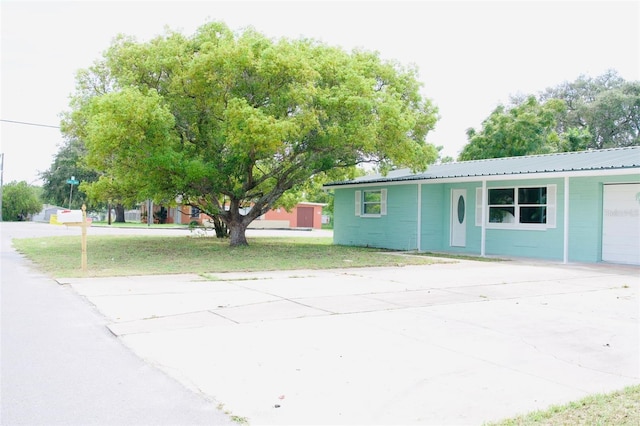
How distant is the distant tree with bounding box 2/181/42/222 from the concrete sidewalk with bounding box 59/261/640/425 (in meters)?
64.1

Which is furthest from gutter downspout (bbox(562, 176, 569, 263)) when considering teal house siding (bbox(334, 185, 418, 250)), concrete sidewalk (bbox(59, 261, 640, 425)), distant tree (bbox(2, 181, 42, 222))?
distant tree (bbox(2, 181, 42, 222))

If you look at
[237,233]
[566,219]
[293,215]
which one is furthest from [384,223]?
[293,215]

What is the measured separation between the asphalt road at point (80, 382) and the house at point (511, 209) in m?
13.3

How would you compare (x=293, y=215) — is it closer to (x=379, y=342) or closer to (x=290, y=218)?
(x=290, y=218)

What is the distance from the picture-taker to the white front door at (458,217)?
20.3m

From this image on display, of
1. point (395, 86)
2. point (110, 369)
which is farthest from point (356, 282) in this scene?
point (395, 86)

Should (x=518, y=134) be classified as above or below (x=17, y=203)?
above

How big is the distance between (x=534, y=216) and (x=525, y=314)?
415 inches

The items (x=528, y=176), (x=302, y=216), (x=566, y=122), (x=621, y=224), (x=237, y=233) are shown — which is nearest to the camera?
(x=621, y=224)

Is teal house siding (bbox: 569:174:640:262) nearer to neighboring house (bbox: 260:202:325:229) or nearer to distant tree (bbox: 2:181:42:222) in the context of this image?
neighboring house (bbox: 260:202:325:229)

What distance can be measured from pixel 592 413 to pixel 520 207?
15071mm

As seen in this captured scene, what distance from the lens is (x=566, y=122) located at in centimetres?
4612

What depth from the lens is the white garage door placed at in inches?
615

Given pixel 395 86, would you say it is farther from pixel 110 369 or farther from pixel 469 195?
pixel 110 369
